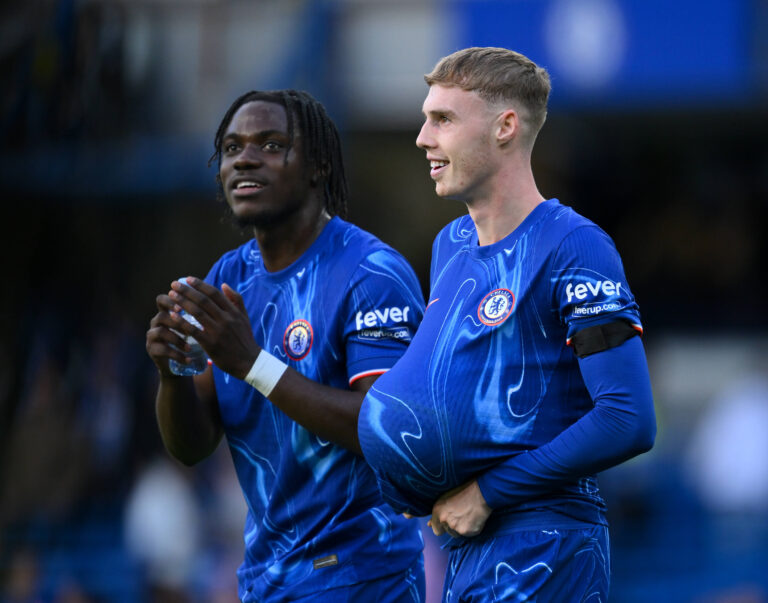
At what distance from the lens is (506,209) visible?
321 centimetres

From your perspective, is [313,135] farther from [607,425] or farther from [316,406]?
[607,425]

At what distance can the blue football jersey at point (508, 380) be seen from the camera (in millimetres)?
3020

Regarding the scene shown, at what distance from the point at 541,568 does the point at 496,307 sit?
68 centimetres

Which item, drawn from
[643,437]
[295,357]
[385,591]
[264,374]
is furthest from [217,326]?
[643,437]

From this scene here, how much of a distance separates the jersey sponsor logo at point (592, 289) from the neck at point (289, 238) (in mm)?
1218

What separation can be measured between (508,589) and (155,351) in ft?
4.35

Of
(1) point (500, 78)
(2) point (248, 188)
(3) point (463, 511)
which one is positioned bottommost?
(3) point (463, 511)

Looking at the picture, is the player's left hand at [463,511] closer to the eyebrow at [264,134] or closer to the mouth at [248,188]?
the mouth at [248,188]

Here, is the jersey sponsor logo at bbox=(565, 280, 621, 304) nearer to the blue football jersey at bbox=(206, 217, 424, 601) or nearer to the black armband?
the black armband

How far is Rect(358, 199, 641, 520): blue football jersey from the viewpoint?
3.02m

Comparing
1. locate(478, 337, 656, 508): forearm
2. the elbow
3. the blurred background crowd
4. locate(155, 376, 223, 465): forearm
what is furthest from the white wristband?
the blurred background crowd

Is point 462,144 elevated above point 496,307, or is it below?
above

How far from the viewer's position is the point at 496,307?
3.08 metres

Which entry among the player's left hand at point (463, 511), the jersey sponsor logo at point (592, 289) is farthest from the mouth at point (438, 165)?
the player's left hand at point (463, 511)
